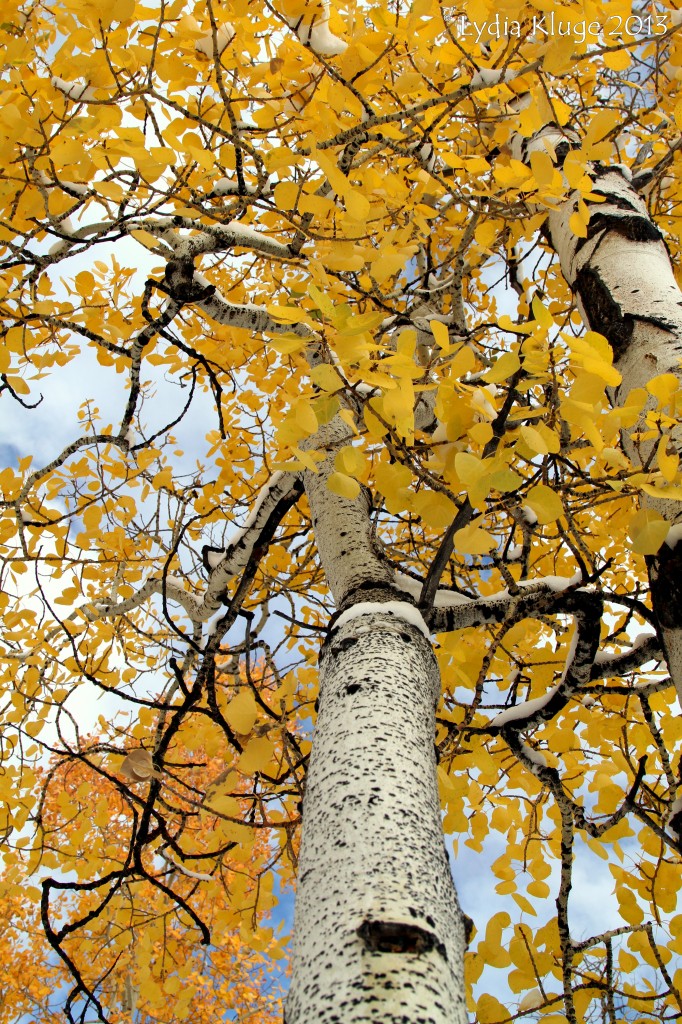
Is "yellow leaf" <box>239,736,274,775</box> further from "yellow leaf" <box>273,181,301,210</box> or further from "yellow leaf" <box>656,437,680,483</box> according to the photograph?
"yellow leaf" <box>273,181,301,210</box>

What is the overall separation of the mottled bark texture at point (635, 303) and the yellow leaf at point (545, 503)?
57 centimetres

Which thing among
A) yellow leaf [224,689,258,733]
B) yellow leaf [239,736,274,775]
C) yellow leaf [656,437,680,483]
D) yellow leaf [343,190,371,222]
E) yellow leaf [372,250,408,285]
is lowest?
yellow leaf [239,736,274,775]

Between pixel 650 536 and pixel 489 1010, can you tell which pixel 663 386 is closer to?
pixel 650 536

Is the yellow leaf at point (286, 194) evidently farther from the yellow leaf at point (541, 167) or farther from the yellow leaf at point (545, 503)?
the yellow leaf at point (545, 503)

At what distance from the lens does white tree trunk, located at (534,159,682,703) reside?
1.40 metres

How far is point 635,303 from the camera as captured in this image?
178 centimetres

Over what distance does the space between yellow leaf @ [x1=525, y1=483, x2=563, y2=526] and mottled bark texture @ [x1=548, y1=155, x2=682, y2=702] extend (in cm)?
57

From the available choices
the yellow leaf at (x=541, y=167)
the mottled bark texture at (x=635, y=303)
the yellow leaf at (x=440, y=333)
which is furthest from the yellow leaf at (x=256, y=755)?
the yellow leaf at (x=541, y=167)

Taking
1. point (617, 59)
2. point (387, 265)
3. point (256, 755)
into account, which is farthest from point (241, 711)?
point (617, 59)

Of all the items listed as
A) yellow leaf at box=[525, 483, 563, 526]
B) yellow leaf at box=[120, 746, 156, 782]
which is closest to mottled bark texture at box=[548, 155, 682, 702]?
yellow leaf at box=[525, 483, 563, 526]

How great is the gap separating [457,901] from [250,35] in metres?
2.57

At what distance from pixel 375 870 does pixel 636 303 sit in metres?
1.71

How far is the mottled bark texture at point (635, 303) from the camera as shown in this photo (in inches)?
55.1

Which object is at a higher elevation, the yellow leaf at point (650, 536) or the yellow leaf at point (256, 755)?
the yellow leaf at point (650, 536)
